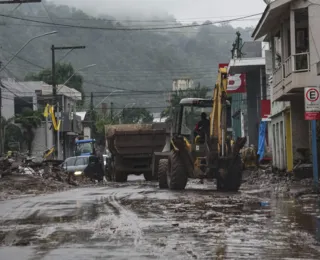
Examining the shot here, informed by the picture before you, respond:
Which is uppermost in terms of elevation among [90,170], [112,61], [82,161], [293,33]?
[112,61]

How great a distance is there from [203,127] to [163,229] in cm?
1051

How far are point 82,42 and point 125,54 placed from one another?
13.1 metres

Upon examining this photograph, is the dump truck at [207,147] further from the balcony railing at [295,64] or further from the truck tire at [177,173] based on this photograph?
the balcony railing at [295,64]

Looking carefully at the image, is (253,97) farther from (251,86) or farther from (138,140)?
(138,140)

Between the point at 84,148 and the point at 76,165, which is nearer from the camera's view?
the point at 76,165

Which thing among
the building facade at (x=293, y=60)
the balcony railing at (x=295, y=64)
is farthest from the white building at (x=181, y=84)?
the balcony railing at (x=295, y=64)

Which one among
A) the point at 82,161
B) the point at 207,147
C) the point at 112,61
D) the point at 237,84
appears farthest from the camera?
the point at 112,61

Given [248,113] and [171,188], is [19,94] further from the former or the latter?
[171,188]

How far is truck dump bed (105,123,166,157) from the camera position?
32062mm

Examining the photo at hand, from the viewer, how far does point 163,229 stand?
35.3 ft

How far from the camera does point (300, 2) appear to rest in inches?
985

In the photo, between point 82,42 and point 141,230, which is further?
point 82,42

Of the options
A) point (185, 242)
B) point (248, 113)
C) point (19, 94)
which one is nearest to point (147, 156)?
point (248, 113)

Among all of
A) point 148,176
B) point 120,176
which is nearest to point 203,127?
point 120,176
